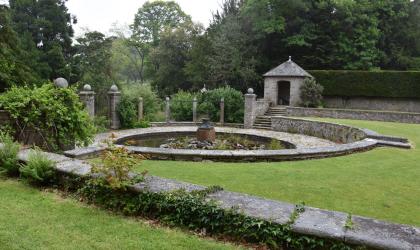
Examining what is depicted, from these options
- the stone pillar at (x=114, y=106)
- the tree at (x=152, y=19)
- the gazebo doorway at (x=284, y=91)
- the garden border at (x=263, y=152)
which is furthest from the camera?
the tree at (x=152, y=19)

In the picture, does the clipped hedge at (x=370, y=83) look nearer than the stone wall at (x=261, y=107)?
No

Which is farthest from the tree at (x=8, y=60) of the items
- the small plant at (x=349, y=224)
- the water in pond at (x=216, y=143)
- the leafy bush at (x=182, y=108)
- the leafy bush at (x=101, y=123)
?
the small plant at (x=349, y=224)

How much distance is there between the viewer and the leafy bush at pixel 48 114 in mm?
6773

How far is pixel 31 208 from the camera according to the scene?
3.95 metres

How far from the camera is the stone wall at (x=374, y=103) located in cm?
2577

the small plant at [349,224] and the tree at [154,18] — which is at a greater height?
the tree at [154,18]

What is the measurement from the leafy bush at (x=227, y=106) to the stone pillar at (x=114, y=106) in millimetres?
5670

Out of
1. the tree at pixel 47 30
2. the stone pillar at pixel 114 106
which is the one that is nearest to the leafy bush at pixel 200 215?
the stone pillar at pixel 114 106

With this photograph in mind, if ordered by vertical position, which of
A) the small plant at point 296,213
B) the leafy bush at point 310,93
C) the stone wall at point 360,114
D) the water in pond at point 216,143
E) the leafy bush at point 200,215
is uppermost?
the leafy bush at point 310,93

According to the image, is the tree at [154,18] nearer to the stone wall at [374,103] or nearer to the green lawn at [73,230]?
the stone wall at [374,103]

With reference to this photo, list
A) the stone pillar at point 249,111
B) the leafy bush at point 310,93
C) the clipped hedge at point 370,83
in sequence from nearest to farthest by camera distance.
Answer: the stone pillar at point 249,111 → the leafy bush at point 310,93 → the clipped hedge at point 370,83

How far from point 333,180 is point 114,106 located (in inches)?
498

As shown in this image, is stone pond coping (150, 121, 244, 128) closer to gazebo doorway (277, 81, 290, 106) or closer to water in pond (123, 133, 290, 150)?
water in pond (123, 133, 290, 150)

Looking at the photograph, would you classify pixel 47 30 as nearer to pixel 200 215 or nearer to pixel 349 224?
pixel 200 215
